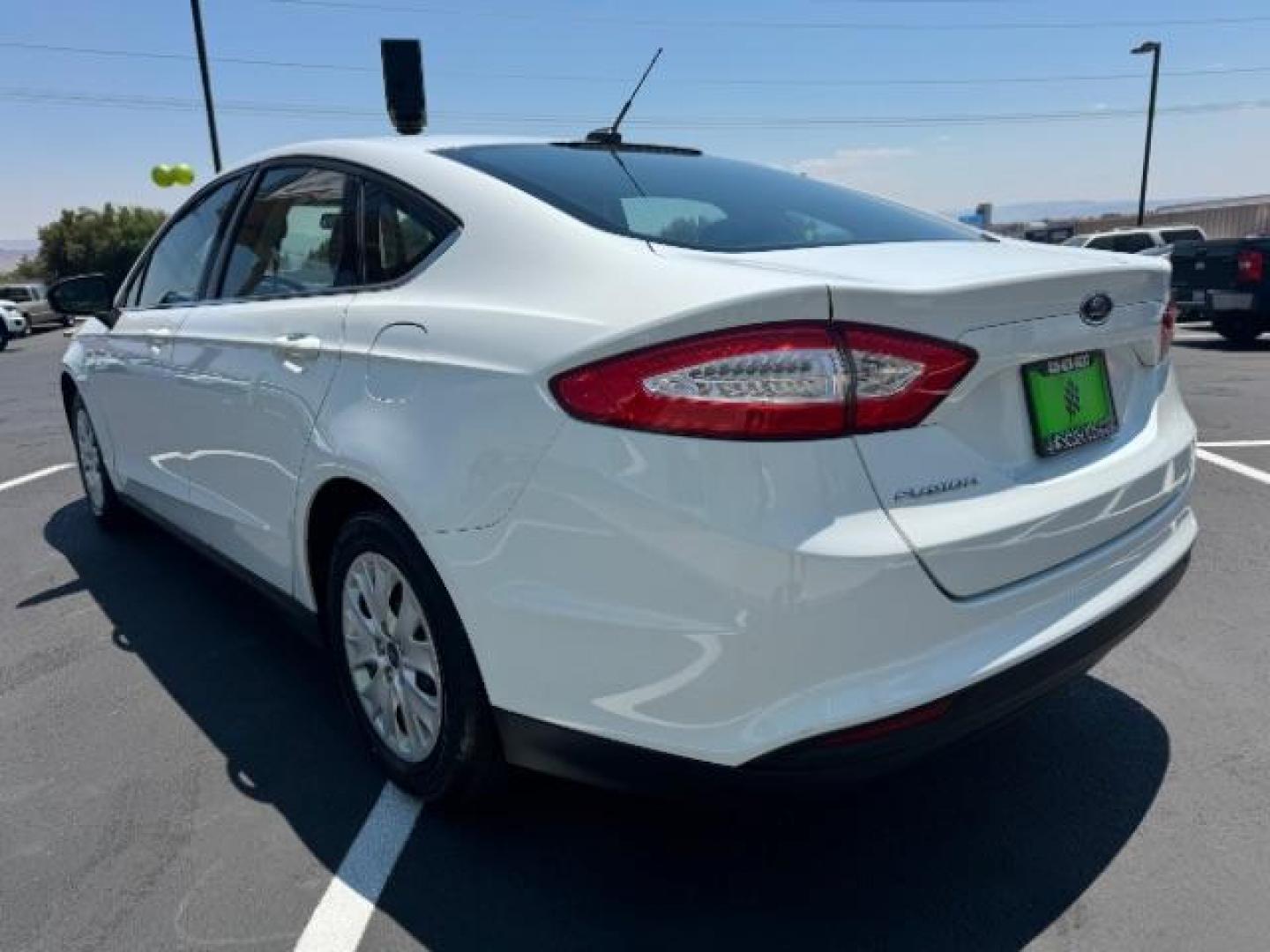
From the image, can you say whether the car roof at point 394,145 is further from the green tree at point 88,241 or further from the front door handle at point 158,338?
the green tree at point 88,241

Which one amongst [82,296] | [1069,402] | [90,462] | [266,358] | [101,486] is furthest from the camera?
[90,462]

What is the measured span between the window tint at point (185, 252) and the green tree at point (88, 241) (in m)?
51.7

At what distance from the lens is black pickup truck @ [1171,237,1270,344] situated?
1211 centimetres

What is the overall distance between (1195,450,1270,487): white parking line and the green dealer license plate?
3.77 metres

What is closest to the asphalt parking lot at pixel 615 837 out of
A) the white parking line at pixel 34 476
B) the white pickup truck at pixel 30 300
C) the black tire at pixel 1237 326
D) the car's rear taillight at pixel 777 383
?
the car's rear taillight at pixel 777 383

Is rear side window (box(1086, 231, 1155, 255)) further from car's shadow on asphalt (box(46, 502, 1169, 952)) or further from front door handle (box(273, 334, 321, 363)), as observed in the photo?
front door handle (box(273, 334, 321, 363))

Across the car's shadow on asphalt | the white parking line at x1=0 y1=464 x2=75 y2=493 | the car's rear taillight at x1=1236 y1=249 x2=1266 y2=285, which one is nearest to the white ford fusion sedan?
the car's shadow on asphalt

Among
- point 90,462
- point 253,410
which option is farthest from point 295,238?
point 90,462

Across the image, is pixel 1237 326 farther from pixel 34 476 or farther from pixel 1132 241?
pixel 34 476

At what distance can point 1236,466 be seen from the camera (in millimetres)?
5926

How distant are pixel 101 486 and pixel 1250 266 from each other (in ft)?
41.2

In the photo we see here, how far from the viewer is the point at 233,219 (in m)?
3.46

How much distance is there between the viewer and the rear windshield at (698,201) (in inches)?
90.7

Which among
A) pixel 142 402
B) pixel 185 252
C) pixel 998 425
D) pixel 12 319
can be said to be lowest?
pixel 12 319
